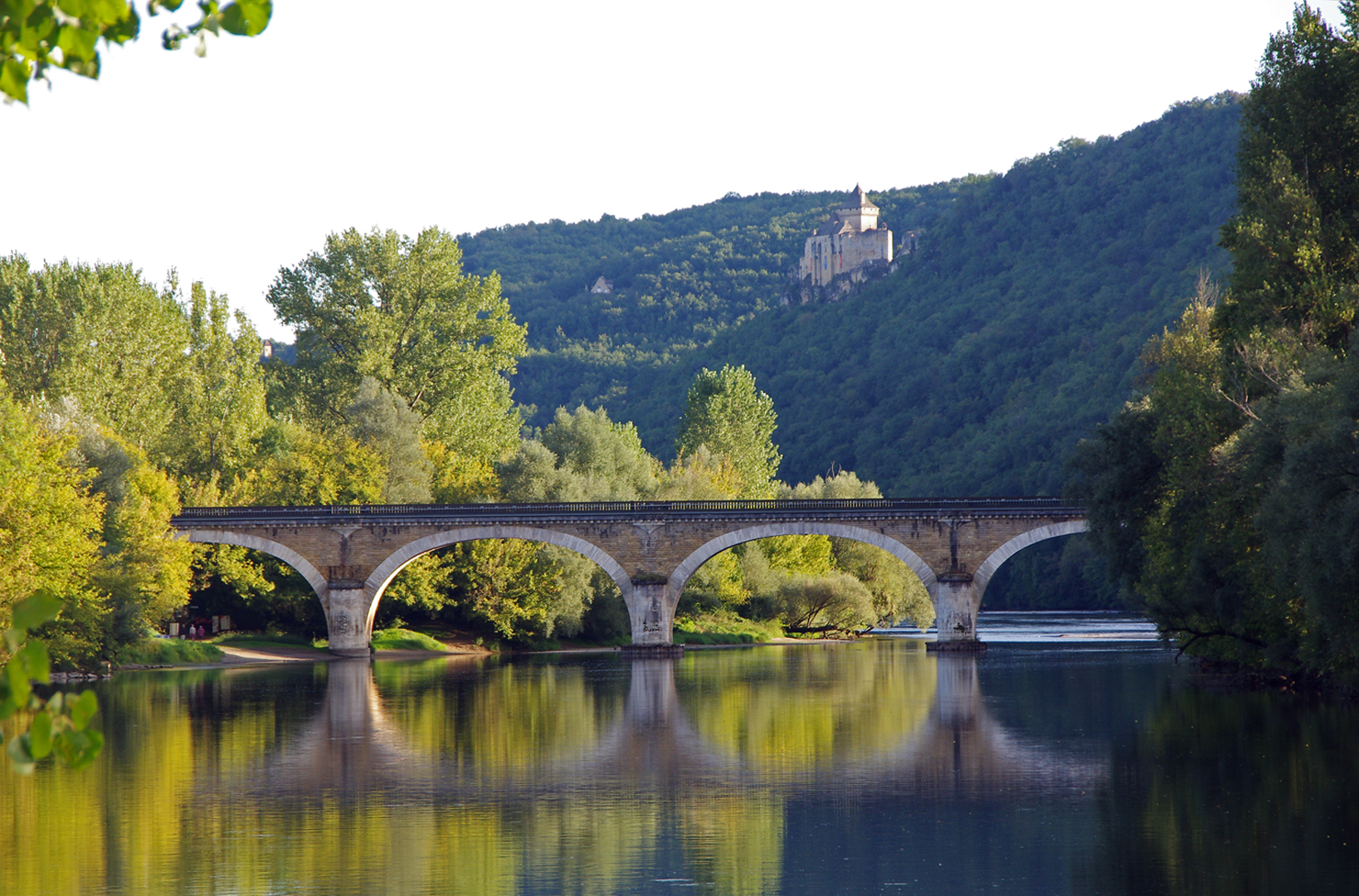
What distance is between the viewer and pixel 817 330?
5005 inches

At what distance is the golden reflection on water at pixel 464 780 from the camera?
15023mm

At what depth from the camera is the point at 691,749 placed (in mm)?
24281

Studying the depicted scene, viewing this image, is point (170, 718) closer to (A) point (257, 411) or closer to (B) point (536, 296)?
(A) point (257, 411)

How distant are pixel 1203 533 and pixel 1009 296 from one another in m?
89.3

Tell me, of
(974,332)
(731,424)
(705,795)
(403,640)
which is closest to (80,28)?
(705,795)

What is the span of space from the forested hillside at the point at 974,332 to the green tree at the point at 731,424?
839 inches

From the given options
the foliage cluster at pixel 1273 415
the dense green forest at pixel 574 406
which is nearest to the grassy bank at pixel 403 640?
the dense green forest at pixel 574 406

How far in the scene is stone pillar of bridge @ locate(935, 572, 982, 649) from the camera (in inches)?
1859

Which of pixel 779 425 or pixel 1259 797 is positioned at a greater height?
pixel 779 425

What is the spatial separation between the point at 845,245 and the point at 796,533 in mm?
113175

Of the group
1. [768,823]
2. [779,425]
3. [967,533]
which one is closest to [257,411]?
[967,533]

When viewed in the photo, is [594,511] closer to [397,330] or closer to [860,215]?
[397,330]

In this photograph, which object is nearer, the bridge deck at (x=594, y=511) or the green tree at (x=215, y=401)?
the bridge deck at (x=594, y=511)

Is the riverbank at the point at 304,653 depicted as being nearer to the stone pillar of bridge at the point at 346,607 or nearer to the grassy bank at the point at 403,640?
the grassy bank at the point at 403,640
